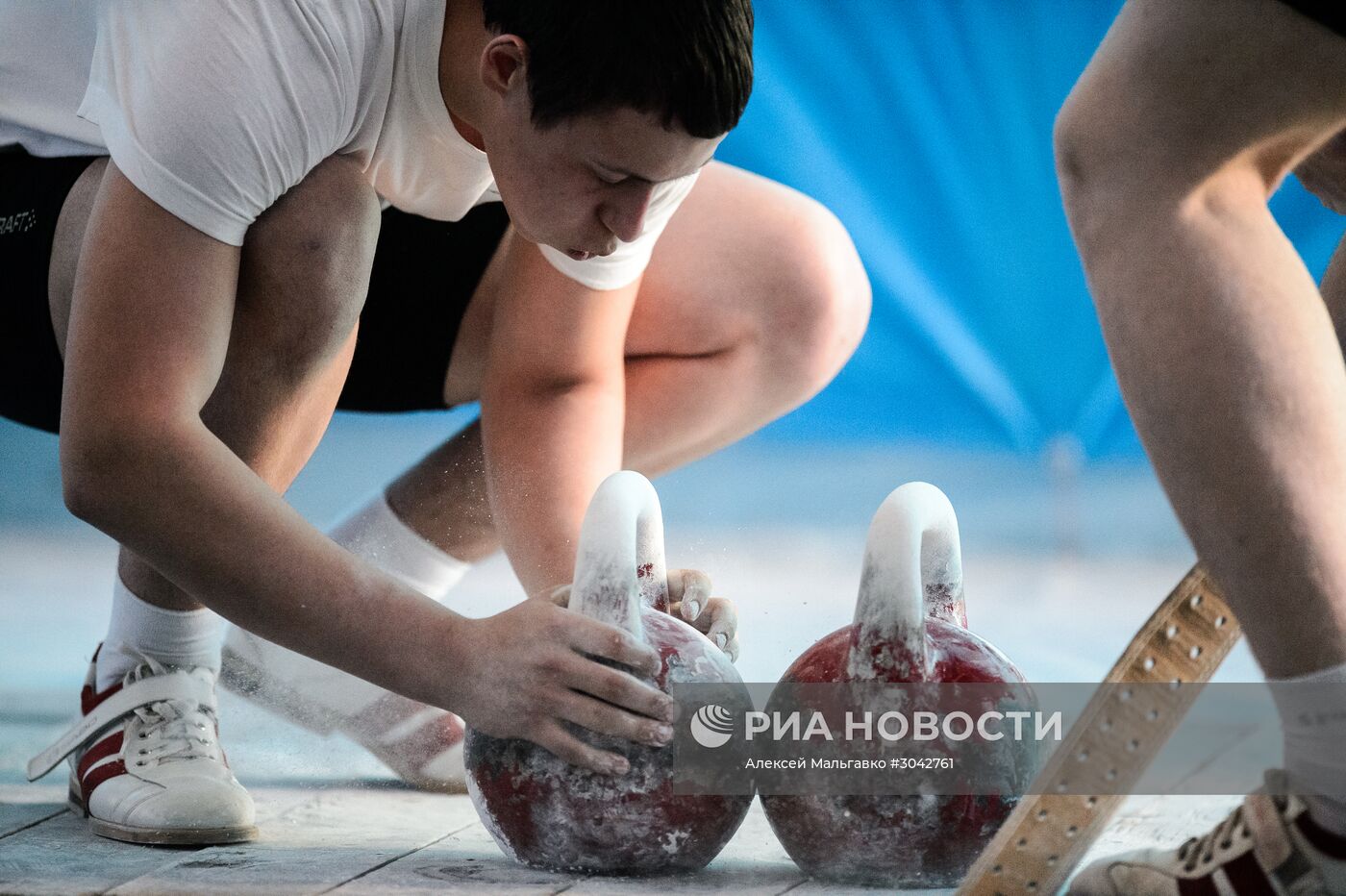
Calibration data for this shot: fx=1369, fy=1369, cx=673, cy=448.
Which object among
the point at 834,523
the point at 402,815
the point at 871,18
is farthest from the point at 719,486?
the point at 402,815

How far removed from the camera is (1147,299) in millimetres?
665

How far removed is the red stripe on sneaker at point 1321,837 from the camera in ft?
2.03

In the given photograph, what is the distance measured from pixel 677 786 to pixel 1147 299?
1.21 feet

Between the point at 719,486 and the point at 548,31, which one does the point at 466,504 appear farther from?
the point at 719,486

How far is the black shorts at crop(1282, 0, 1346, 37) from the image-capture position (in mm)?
625

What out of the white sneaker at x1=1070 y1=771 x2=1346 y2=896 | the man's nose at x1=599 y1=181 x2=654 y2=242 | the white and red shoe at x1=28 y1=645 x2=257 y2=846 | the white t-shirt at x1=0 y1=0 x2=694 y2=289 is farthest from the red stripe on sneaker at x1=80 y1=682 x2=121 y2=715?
the white sneaker at x1=1070 y1=771 x2=1346 y2=896

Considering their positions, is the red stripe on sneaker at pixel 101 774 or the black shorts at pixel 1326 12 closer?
the black shorts at pixel 1326 12

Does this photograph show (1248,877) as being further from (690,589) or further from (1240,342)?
(690,589)

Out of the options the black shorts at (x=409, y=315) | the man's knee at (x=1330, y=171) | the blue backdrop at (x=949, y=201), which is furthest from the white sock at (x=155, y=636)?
the blue backdrop at (x=949, y=201)

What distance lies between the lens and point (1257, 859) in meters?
0.64

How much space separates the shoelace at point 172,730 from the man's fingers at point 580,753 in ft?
1.14

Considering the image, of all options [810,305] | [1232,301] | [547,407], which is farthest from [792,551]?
[1232,301]

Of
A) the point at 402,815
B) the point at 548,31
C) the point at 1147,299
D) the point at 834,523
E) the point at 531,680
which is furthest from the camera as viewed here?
the point at 834,523

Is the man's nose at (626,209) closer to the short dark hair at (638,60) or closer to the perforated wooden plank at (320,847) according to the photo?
the short dark hair at (638,60)
